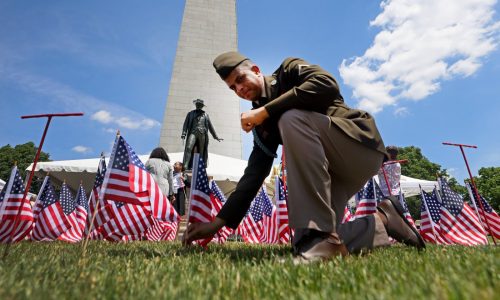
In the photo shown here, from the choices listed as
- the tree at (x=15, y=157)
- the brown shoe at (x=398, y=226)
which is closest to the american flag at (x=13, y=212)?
the brown shoe at (x=398, y=226)

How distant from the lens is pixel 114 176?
252cm

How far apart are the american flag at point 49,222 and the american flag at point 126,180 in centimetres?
Answer: 253

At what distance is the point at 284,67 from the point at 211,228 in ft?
3.86

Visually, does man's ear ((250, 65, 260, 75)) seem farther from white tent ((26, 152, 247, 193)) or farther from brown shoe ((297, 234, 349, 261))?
white tent ((26, 152, 247, 193))

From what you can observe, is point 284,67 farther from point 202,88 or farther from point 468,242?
point 202,88

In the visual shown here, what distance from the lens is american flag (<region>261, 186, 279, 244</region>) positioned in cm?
509

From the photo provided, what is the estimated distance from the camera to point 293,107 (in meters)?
1.68

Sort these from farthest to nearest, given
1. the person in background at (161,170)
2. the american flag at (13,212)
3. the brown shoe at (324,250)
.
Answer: the person in background at (161,170) < the american flag at (13,212) < the brown shoe at (324,250)

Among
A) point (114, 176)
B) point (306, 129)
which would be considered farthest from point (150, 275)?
point (114, 176)

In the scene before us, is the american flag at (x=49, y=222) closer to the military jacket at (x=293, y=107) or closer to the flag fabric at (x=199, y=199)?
the flag fabric at (x=199, y=199)

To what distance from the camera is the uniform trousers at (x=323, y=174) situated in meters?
1.50

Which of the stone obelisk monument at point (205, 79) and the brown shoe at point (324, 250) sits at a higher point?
the stone obelisk monument at point (205, 79)

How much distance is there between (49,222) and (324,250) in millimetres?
4438

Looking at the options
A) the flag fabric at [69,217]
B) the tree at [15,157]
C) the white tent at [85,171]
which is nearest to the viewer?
the flag fabric at [69,217]
